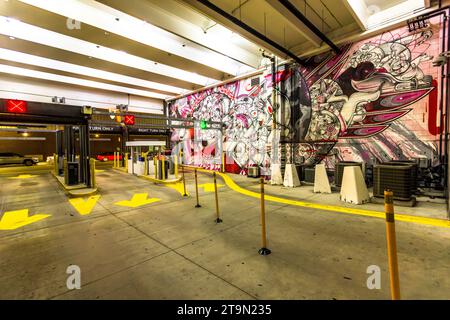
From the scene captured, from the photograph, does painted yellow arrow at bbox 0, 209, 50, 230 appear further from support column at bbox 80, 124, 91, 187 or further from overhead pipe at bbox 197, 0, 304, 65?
overhead pipe at bbox 197, 0, 304, 65

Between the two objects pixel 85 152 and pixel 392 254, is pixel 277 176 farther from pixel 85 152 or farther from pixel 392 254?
pixel 85 152

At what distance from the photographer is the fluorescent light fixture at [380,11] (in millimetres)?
6242

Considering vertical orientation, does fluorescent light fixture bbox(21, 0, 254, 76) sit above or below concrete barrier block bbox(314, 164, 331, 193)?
above

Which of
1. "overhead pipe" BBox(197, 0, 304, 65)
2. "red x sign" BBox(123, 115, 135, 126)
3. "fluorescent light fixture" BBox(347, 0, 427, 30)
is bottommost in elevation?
"red x sign" BBox(123, 115, 135, 126)

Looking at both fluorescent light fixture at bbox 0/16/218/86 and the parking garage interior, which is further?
fluorescent light fixture at bbox 0/16/218/86

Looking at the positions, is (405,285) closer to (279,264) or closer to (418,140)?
(279,264)

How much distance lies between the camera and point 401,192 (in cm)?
525

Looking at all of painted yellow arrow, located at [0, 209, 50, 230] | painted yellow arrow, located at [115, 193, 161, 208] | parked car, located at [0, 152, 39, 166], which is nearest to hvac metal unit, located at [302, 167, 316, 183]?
painted yellow arrow, located at [115, 193, 161, 208]

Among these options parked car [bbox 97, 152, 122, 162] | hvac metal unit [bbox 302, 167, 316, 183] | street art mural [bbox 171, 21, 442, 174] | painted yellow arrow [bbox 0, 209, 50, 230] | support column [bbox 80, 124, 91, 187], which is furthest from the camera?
parked car [bbox 97, 152, 122, 162]

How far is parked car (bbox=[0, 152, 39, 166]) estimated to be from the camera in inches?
594

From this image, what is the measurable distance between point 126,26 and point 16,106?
4527 mm

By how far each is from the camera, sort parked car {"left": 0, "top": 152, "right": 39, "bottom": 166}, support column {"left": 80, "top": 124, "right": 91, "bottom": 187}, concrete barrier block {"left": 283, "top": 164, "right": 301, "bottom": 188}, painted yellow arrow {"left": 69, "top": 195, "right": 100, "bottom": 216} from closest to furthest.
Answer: painted yellow arrow {"left": 69, "top": 195, "right": 100, "bottom": 216} < support column {"left": 80, "top": 124, "right": 91, "bottom": 187} < concrete barrier block {"left": 283, "top": 164, "right": 301, "bottom": 188} < parked car {"left": 0, "top": 152, "right": 39, "bottom": 166}

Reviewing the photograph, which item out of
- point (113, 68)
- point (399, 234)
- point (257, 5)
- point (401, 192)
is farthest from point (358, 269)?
point (113, 68)

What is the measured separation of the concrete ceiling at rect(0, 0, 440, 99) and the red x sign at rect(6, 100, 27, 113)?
2710 millimetres
